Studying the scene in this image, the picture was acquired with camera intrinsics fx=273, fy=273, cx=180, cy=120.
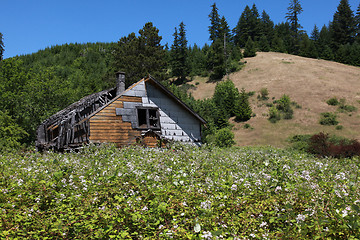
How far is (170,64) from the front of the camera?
93.5 meters

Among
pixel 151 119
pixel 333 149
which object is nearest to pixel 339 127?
pixel 333 149

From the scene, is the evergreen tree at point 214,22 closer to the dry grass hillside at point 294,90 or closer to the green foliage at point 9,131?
the dry grass hillside at point 294,90

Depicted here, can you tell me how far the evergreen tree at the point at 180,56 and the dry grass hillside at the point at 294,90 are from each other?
5828mm

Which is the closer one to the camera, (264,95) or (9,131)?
(9,131)

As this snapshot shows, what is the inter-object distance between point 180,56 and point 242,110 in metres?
38.5

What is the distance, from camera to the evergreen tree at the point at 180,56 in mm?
86500

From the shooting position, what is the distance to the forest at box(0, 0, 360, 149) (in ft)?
121

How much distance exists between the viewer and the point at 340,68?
254 ft

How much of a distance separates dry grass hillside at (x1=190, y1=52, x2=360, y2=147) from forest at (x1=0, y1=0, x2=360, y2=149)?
433 cm

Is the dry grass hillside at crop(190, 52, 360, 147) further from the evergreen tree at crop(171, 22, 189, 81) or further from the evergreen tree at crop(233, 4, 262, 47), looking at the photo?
the evergreen tree at crop(233, 4, 262, 47)

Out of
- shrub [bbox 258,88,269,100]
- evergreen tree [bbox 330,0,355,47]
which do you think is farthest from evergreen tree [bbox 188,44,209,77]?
evergreen tree [bbox 330,0,355,47]

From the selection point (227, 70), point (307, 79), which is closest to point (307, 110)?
point (307, 79)

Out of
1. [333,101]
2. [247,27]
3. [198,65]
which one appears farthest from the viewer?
[247,27]

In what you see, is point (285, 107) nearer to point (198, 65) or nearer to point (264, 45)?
point (198, 65)
